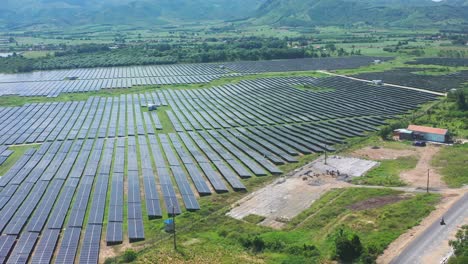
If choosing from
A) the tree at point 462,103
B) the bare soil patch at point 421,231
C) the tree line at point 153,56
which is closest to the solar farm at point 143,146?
the tree at point 462,103

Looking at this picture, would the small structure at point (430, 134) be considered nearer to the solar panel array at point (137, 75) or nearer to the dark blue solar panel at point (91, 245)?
the dark blue solar panel at point (91, 245)

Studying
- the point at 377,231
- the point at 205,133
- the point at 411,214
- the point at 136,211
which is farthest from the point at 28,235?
the point at 205,133

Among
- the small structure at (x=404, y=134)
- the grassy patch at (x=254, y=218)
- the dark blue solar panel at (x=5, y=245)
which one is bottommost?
the grassy patch at (x=254, y=218)

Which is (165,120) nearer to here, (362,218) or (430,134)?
(430,134)

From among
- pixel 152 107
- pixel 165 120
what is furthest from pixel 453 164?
pixel 152 107

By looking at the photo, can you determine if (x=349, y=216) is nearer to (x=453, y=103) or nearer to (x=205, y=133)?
(x=205, y=133)

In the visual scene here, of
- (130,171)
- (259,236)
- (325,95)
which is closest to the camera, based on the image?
(259,236)
